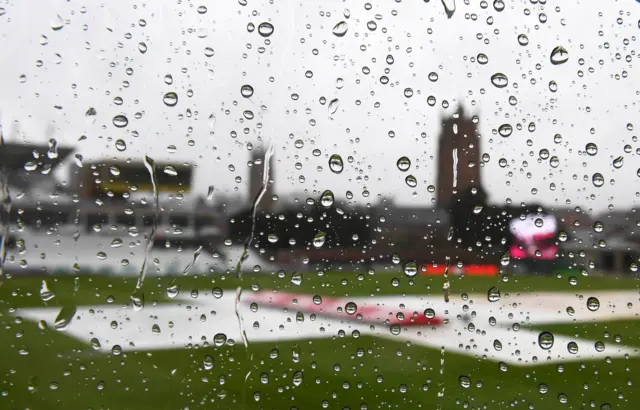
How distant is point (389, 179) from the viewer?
49.4 inches

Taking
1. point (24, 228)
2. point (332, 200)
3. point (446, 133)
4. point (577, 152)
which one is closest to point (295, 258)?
point (332, 200)

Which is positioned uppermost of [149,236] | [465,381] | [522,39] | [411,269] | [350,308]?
[522,39]

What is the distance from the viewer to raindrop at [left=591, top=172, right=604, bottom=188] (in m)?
1.28

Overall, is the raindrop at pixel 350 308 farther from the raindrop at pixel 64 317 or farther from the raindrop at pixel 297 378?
the raindrop at pixel 64 317

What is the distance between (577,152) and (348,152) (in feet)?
2.10

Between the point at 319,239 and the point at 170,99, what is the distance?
54 centimetres

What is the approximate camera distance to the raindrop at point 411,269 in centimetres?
124

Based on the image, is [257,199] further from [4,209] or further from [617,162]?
[617,162]

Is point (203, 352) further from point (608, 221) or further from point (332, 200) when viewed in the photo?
point (608, 221)

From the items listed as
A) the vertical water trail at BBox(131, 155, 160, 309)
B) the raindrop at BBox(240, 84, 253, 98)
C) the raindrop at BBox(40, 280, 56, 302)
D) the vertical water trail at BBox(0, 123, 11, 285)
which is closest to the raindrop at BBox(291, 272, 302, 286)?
the vertical water trail at BBox(131, 155, 160, 309)

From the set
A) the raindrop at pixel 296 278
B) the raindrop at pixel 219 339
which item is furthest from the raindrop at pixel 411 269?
the raindrop at pixel 219 339

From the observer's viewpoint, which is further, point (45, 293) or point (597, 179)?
point (597, 179)

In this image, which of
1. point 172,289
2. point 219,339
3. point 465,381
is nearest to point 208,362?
point 219,339

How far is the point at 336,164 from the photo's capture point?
1.24 metres
